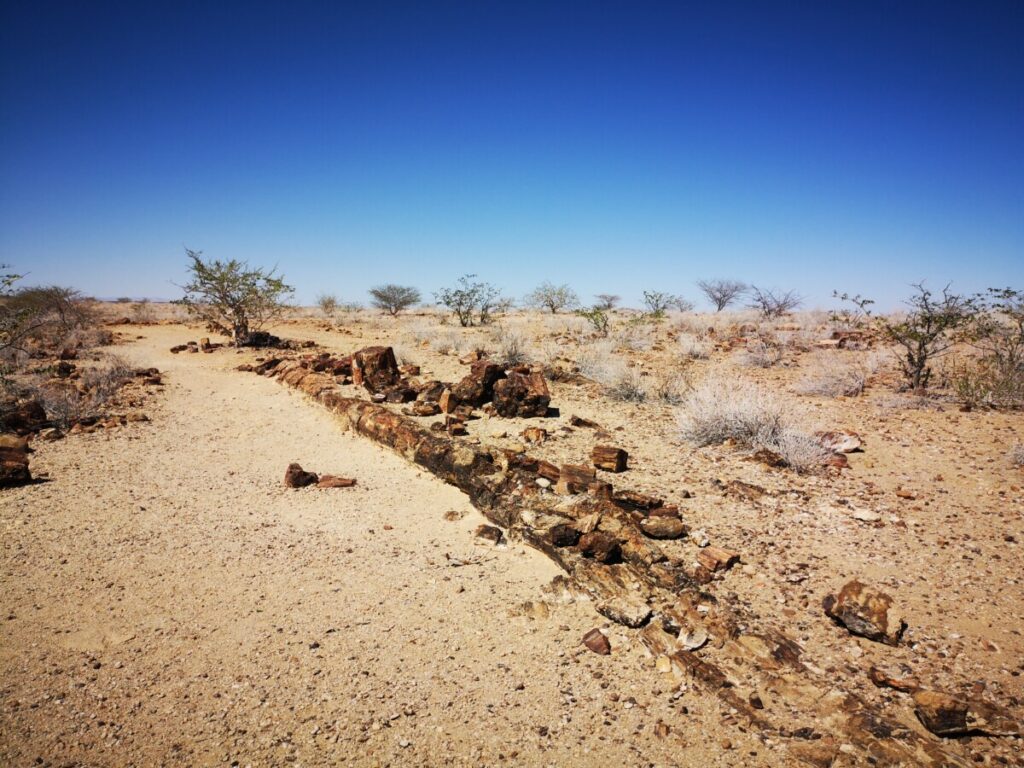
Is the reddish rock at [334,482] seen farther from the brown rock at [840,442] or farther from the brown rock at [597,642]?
the brown rock at [840,442]

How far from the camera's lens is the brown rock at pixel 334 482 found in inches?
213

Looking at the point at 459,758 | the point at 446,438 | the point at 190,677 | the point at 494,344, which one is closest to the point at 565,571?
the point at 459,758

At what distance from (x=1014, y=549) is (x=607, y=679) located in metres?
3.51

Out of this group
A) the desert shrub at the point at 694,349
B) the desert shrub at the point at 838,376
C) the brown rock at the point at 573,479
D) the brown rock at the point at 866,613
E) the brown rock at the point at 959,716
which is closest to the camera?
the brown rock at the point at 959,716

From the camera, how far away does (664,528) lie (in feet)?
13.5

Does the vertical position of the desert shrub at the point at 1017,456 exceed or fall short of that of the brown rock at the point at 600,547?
it exceeds it

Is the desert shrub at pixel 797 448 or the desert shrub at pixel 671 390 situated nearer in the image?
the desert shrub at pixel 797 448

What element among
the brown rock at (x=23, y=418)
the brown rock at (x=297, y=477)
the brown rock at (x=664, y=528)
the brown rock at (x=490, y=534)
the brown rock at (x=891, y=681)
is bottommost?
the brown rock at (x=891, y=681)

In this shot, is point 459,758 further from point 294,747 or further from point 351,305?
point 351,305

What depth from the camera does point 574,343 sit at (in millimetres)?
15703

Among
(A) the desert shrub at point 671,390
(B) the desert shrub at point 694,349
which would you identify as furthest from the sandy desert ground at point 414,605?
(B) the desert shrub at point 694,349

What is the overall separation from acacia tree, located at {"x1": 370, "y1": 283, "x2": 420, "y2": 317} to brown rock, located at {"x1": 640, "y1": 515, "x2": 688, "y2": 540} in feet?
107

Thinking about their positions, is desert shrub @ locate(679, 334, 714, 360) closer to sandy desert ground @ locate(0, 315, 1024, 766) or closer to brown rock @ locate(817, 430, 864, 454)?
sandy desert ground @ locate(0, 315, 1024, 766)

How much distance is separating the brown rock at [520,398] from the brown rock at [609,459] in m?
1.93
